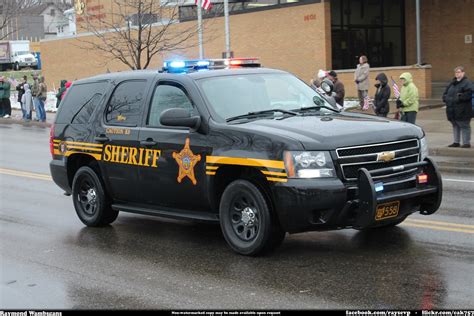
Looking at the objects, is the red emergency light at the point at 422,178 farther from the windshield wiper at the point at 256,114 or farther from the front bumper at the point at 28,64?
the front bumper at the point at 28,64

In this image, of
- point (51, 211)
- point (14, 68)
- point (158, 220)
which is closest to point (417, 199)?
point (158, 220)

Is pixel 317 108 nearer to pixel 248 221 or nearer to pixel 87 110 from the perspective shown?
pixel 248 221

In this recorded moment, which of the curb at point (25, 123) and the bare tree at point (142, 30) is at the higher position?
the bare tree at point (142, 30)

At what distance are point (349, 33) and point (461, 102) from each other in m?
17.5

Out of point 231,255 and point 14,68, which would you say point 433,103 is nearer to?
point 231,255

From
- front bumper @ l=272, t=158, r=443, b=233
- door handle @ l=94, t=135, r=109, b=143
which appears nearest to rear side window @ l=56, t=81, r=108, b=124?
A: door handle @ l=94, t=135, r=109, b=143

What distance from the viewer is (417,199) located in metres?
6.92

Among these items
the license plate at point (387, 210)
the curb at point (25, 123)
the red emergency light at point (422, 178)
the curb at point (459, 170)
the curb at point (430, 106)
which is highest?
the curb at point (430, 106)

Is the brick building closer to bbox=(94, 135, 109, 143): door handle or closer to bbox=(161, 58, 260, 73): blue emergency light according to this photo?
bbox=(161, 58, 260, 73): blue emergency light

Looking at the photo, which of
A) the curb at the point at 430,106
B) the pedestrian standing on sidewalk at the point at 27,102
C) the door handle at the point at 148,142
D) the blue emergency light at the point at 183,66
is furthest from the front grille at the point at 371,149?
the pedestrian standing on sidewalk at the point at 27,102

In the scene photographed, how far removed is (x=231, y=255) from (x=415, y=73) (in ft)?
66.5

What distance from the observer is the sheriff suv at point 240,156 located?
644 cm

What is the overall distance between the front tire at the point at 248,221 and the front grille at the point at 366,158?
33.0 inches

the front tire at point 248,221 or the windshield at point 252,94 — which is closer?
the front tire at point 248,221
